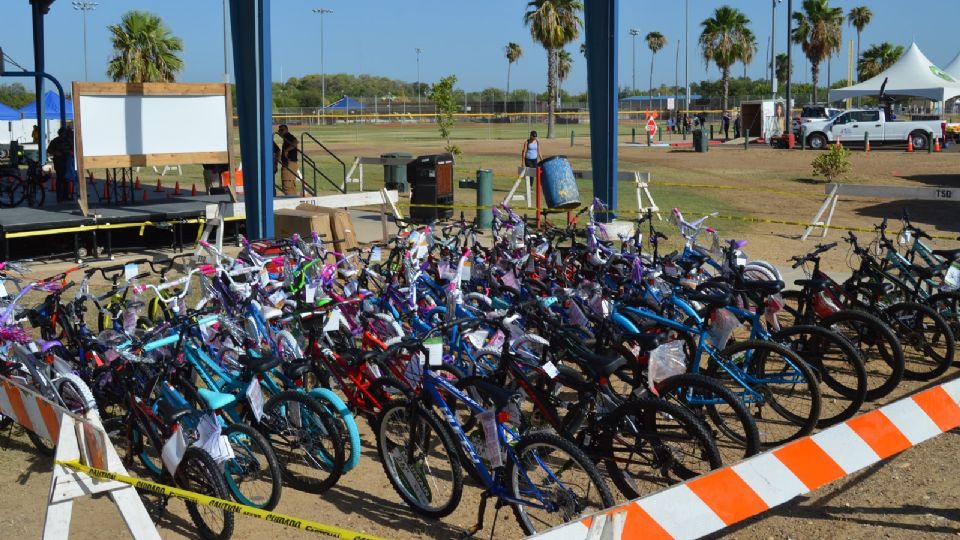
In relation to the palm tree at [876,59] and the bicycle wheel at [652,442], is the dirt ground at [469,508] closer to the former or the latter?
the bicycle wheel at [652,442]

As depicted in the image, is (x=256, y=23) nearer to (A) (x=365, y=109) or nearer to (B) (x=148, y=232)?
(B) (x=148, y=232)

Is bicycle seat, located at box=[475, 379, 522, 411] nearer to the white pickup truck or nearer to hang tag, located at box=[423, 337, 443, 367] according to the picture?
hang tag, located at box=[423, 337, 443, 367]

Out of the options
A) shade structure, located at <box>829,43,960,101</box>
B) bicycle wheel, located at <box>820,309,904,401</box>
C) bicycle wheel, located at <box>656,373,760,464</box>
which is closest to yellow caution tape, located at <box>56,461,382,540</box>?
bicycle wheel, located at <box>656,373,760,464</box>

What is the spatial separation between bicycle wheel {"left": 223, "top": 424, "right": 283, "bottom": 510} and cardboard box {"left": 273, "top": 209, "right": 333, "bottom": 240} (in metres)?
7.34

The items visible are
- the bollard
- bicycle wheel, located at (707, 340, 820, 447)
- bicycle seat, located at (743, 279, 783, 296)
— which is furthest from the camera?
the bollard

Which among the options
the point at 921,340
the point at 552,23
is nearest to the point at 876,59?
the point at 552,23

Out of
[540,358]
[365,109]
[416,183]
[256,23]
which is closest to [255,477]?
[540,358]

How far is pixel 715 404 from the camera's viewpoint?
5180mm

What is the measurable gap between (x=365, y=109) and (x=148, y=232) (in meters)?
71.7

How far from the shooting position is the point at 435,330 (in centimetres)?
552

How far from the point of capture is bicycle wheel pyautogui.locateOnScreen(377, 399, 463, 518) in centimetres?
482

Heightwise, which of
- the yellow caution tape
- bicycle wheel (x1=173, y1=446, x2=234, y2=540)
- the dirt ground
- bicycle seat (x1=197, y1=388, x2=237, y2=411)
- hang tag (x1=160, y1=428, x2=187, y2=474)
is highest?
bicycle seat (x1=197, y1=388, x2=237, y2=411)

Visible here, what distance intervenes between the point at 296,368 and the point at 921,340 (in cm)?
476

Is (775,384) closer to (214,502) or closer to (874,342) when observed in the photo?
(874,342)
